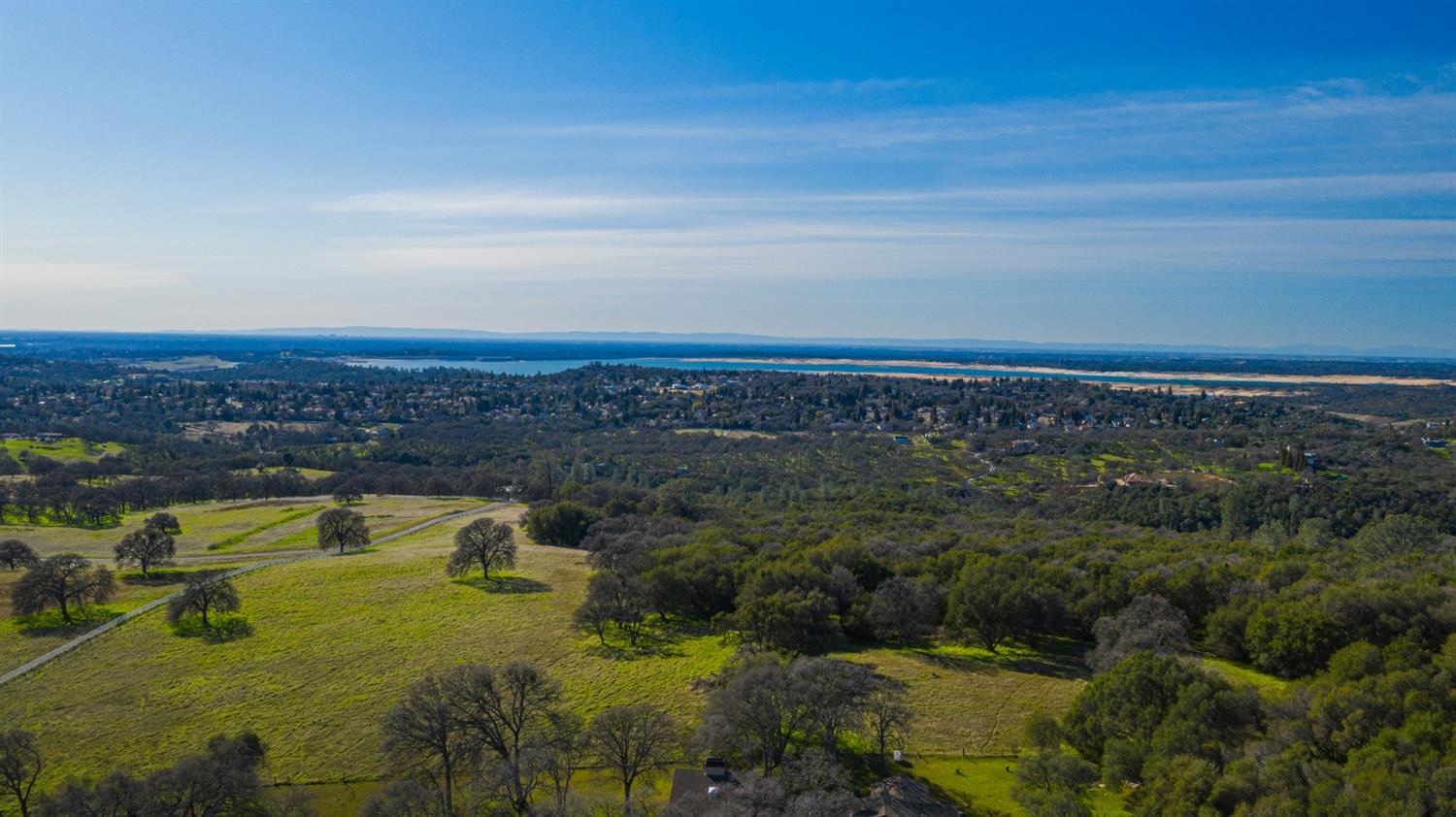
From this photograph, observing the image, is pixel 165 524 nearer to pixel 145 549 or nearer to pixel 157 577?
pixel 145 549

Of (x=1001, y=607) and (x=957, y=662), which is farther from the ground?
(x=1001, y=607)

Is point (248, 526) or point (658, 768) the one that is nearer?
point (658, 768)

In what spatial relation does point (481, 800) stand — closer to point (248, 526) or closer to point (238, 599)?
point (238, 599)

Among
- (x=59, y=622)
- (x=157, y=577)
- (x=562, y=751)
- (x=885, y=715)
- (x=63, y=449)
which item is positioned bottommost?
(x=63, y=449)

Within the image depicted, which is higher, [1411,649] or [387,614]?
[1411,649]

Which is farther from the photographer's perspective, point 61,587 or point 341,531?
point 341,531

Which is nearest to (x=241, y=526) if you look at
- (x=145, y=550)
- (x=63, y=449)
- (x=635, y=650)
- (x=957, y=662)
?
(x=145, y=550)

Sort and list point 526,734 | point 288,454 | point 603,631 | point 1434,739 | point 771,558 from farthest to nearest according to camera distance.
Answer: point 288,454
point 771,558
point 603,631
point 526,734
point 1434,739

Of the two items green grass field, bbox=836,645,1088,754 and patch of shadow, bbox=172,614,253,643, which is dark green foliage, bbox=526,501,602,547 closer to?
patch of shadow, bbox=172,614,253,643

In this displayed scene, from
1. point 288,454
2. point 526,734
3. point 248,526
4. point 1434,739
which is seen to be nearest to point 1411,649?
point 1434,739
